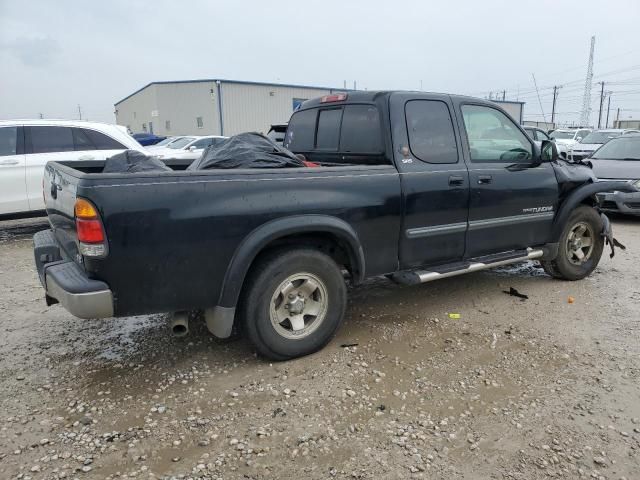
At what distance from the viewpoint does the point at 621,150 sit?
1007 cm

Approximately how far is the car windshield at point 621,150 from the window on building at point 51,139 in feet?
32.9

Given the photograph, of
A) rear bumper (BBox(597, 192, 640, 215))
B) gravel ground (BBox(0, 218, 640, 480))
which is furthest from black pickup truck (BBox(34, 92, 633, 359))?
rear bumper (BBox(597, 192, 640, 215))

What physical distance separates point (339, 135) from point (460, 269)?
160cm

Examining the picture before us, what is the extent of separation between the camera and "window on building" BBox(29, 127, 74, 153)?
754 centimetres

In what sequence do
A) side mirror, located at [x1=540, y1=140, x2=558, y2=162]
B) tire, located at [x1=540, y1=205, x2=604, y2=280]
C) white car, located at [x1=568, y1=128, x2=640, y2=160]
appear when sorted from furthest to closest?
white car, located at [x1=568, y1=128, x2=640, y2=160], tire, located at [x1=540, y1=205, x2=604, y2=280], side mirror, located at [x1=540, y1=140, x2=558, y2=162]

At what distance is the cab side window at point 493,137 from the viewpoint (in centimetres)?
448

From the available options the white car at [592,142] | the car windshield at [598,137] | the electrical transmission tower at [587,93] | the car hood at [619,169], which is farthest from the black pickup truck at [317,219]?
the electrical transmission tower at [587,93]

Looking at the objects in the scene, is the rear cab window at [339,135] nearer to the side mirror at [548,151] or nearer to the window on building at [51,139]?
the side mirror at [548,151]

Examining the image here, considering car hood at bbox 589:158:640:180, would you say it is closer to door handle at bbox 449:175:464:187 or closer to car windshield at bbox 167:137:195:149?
door handle at bbox 449:175:464:187

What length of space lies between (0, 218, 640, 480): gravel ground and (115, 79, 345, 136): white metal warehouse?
29.4 meters

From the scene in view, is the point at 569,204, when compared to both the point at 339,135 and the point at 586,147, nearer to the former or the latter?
the point at 339,135

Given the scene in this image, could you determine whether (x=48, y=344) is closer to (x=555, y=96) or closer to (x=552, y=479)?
(x=552, y=479)


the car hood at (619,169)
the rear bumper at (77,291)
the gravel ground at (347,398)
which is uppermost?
the car hood at (619,169)

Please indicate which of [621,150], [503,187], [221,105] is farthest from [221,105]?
[503,187]
